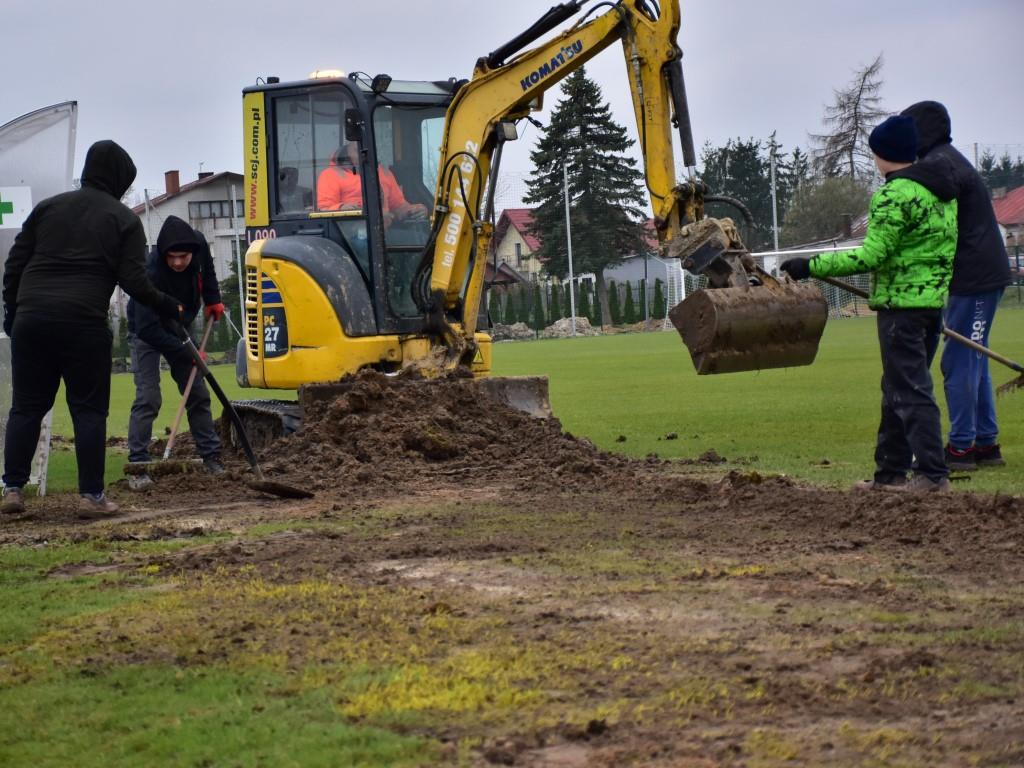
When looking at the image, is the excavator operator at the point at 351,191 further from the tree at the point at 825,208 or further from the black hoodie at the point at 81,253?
the tree at the point at 825,208

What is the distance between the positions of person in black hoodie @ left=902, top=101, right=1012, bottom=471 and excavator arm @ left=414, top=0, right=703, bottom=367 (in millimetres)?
1597

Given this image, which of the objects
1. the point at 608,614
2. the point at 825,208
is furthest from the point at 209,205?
the point at 608,614

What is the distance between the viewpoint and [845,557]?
245 inches

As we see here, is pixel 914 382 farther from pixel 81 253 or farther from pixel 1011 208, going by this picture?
pixel 1011 208

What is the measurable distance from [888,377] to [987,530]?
58.6 inches

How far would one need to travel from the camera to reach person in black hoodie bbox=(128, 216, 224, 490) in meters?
10.6

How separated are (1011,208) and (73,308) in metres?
81.3

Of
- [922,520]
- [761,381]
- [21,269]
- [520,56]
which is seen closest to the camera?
[922,520]

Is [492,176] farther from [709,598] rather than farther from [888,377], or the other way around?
[709,598]

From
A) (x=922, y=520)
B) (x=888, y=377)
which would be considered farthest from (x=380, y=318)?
(x=922, y=520)

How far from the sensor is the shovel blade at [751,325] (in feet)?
28.3

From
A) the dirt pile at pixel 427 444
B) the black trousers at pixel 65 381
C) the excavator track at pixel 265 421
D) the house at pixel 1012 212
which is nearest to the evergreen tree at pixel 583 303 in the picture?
the house at pixel 1012 212

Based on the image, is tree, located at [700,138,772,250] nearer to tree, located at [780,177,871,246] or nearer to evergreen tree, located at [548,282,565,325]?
tree, located at [780,177,871,246]

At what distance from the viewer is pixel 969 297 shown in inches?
373
